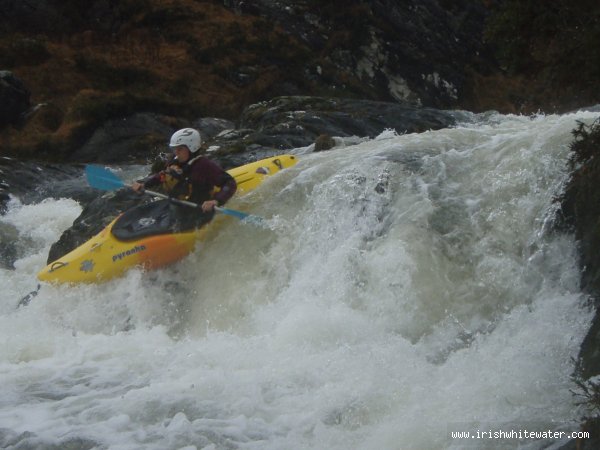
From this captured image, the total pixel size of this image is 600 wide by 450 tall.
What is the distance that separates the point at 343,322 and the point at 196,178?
270 cm

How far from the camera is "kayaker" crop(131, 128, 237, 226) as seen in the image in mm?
8281

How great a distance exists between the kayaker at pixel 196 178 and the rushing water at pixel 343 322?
13.4 inches

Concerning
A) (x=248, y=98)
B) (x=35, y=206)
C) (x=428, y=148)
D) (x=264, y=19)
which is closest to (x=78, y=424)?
(x=428, y=148)

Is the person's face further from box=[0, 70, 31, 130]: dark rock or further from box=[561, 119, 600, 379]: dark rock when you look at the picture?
box=[0, 70, 31, 130]: dark rock

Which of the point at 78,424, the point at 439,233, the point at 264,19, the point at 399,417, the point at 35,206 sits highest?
the point at 264,19

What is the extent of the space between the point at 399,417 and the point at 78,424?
2.12 meters

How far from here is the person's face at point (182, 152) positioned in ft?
27.6

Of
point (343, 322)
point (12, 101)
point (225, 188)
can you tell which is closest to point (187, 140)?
point (225, 188)

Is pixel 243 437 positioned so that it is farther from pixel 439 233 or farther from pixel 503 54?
pixel 503 54

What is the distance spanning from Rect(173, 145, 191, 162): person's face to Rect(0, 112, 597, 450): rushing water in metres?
0.85

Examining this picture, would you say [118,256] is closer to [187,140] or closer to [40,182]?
[187,140]

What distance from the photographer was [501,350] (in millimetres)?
5672

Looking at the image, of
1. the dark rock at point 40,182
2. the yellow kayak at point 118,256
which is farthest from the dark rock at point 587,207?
the dark rock at point 40,182

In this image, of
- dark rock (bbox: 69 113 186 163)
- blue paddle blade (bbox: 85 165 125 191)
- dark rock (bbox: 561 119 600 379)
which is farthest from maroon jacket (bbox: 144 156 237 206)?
dark rock (bbox: 69 113 186 163)
